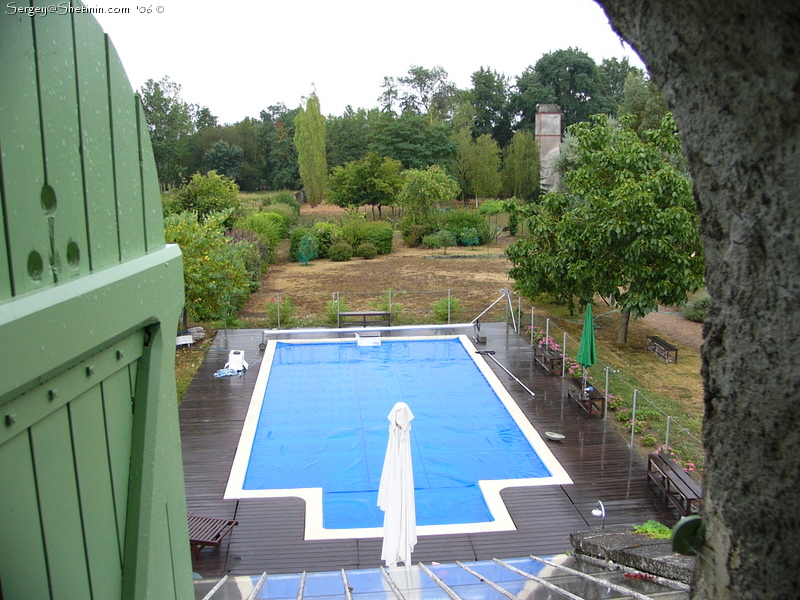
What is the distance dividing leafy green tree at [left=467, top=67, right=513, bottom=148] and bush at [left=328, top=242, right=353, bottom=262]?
87.5 feet

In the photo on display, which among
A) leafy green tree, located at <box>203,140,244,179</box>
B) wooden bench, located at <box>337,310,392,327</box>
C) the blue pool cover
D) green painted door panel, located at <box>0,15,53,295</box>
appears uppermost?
leafy green tree, located at <box>203,140,244,179</box>

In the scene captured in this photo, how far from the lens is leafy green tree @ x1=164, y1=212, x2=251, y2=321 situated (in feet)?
51.9

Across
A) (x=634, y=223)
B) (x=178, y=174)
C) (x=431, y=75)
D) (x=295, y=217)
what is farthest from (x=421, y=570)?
(x=431, y=75)

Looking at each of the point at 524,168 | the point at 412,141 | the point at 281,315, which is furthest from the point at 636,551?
the point at 412,141

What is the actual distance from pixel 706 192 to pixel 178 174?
50.8m

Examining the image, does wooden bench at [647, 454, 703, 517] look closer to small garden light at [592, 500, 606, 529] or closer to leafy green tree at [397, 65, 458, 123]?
small garden light at [592, 500, 606, 529]

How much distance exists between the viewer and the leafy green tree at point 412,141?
43.7 m

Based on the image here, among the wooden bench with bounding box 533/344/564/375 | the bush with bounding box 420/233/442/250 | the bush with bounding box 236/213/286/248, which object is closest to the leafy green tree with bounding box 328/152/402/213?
the bush with bounding box 420/233/442/250

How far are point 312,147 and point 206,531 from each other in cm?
3824

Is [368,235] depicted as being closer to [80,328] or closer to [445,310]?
[445,310]

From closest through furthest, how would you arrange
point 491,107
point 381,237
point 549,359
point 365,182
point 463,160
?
point 549,359
point 381,237
point 365,182
point 463,160
point 491,107

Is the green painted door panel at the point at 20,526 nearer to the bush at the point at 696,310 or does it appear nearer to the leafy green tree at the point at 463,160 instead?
the bush at the point at 696,310

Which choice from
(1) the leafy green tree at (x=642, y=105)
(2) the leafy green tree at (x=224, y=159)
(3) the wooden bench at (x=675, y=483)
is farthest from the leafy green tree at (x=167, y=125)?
(3) the wooden bench at (x=675, y=483)

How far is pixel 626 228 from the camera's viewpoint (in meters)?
14.4
